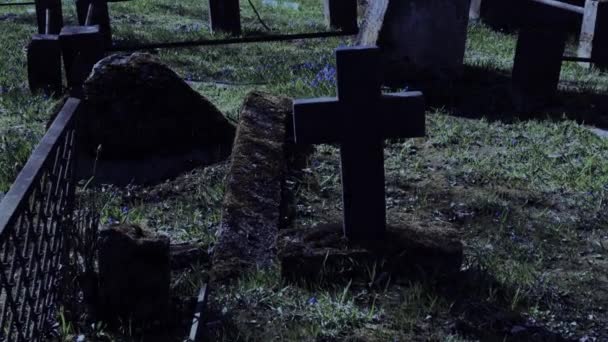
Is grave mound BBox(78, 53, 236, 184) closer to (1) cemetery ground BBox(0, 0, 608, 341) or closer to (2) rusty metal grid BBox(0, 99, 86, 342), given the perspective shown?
(1) cemetery ground BBox(0, 0, 608, 341)

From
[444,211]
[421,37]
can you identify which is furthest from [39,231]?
[421,37]

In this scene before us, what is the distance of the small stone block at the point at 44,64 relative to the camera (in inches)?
336

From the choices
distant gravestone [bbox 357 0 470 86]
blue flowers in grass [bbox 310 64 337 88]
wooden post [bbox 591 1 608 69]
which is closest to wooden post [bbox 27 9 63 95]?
blue flowers in grass [bbox 310 64 337 88]

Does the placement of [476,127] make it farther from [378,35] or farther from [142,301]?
[142,301]

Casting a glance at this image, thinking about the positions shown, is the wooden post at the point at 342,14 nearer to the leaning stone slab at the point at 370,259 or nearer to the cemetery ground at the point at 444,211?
the cemetery ground at the point at 444,211

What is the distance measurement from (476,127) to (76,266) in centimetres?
407

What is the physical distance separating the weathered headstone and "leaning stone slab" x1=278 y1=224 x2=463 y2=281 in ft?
2.37

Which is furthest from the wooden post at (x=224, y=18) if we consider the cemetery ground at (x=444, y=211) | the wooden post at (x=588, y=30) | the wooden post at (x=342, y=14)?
the wooden post at (x=588, y=30)

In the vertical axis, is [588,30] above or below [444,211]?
above

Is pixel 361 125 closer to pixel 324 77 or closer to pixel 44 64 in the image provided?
pixel 324 77

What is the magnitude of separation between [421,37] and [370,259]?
4.68 meters

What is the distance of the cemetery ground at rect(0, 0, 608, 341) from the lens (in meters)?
4.12

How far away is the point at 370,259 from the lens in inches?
178

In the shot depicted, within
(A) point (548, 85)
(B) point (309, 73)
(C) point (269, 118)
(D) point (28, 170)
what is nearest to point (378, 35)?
(B) point (309, 73)
